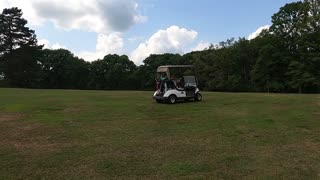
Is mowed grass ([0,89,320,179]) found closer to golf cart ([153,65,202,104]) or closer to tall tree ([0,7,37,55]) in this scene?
golf cart ([153,65,202,104])

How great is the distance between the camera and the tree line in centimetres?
6209

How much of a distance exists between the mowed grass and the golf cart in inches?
186

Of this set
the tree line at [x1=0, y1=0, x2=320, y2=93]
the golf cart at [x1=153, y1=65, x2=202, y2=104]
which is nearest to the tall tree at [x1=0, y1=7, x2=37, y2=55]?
the tree line at [x1=0, y1=0, x2=320, y2=93]

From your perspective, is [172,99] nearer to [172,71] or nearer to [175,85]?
[175,85]

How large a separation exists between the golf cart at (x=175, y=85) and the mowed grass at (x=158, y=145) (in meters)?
4.73

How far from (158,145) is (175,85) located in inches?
488

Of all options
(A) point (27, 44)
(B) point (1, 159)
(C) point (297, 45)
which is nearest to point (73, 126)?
(B) point (1, 159)

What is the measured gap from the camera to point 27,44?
76.5 m

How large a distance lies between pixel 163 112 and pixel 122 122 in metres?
3.90

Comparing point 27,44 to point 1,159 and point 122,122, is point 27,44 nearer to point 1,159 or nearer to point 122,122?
point 122,122

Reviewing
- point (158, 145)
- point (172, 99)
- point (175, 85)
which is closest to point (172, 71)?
point (175, 85)

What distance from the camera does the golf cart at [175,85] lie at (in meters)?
23.3

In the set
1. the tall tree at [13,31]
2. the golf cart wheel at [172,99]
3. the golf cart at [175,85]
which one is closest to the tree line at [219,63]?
the tall tree at [13,31]

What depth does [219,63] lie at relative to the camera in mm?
80000
